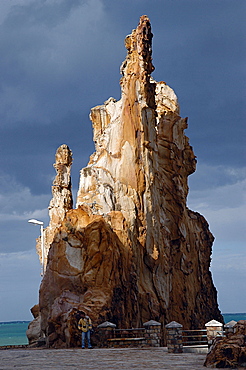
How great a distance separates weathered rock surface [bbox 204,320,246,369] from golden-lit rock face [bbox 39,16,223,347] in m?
12.5

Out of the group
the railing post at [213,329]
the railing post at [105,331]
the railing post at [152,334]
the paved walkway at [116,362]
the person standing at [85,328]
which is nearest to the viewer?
the paved walkway at [116,362]

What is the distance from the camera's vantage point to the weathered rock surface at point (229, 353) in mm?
16609

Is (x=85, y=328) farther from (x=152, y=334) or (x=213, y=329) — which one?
(x=213, y=329)

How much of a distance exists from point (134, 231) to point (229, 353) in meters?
19.9

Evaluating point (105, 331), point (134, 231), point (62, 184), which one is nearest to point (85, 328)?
point (105, 331)

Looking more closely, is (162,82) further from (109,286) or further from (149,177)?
(109,286)

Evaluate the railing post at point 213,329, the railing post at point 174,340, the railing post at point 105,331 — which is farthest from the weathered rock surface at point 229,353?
the railing post at point 105,331

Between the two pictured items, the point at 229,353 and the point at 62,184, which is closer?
the point at 229,353

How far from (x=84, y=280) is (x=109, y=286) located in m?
1.51

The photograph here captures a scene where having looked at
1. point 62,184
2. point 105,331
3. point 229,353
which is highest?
point 62,184

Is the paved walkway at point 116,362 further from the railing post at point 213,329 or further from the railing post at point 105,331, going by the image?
the railing post at point 105,331

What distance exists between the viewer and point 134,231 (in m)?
36.5

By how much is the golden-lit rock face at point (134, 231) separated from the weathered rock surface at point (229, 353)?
41.0 ft

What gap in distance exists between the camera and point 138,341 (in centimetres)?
2662
